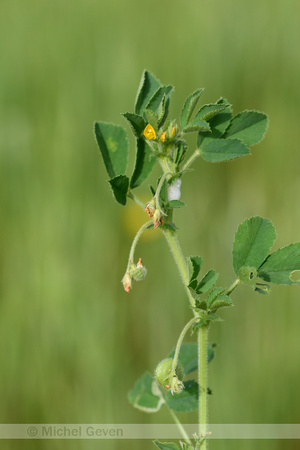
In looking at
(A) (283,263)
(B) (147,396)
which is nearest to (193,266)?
(A) (283,263)

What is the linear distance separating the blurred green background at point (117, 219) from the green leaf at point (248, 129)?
99 centimetres

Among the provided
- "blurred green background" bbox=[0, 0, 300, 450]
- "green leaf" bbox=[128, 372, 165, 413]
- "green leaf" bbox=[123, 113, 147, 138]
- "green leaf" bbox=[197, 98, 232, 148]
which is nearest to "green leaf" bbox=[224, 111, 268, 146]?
"green leaf" bbox=[197, 98, 232, 148]

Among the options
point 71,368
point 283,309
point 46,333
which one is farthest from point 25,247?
point 283,309

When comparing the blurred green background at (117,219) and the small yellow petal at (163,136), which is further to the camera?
the blurred green background at (117,219)

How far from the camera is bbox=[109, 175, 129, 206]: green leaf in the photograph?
70cm

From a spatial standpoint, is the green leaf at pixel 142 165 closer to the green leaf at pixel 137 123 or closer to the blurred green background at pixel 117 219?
the green leaf at pixel 137 123

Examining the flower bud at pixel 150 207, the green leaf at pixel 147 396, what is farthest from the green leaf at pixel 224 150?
the green leaf at pixel 147 396

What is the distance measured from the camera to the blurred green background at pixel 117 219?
1.75m

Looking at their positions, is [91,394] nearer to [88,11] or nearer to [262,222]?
[262,222]

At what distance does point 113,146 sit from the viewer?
794 millimetres

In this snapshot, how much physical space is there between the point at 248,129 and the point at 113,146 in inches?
7.1

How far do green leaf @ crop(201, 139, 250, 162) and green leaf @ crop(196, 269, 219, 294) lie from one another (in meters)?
0.14

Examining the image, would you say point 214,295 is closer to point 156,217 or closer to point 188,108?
point 156,217

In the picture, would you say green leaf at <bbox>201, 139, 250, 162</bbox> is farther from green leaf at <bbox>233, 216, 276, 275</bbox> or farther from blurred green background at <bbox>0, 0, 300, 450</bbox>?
blurred green background at <bbox>0, 0, 300, 450</bbox>
